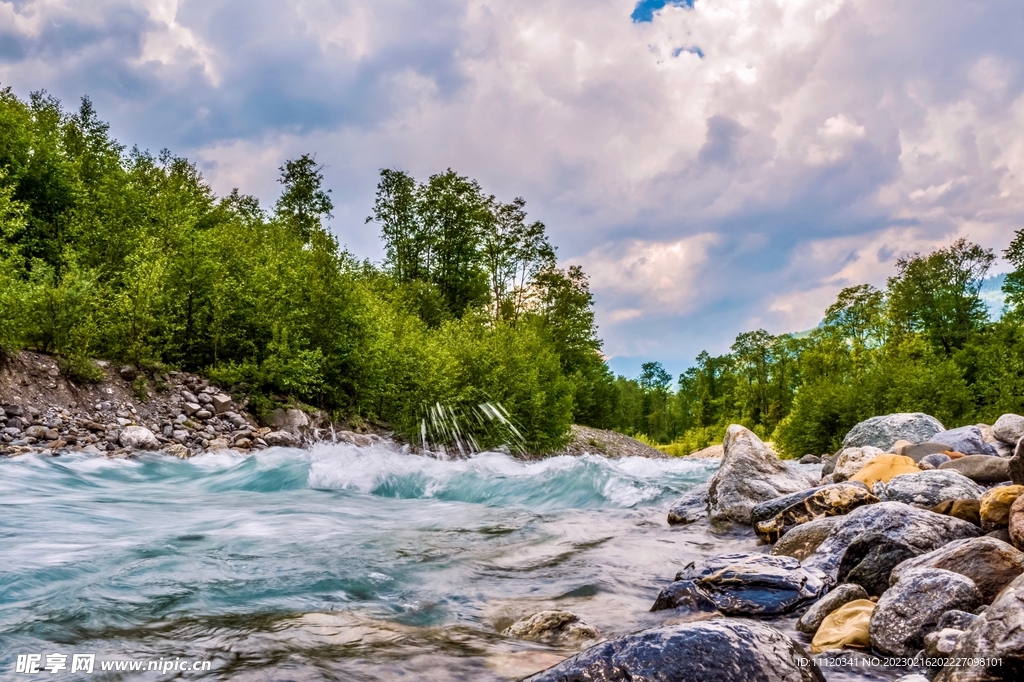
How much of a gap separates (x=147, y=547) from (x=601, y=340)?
41.1 metres

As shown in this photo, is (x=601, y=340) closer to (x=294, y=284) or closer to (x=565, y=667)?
(x=294, y=284)

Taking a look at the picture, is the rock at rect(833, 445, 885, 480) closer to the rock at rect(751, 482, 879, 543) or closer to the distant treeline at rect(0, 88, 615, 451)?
the rock at rect(751, 482, 879, 543)

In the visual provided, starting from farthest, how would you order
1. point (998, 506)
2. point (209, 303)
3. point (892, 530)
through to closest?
point (209, 303), point (998, 506), point (892, 530)

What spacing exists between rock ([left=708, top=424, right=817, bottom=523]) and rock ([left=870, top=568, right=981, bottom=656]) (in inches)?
195

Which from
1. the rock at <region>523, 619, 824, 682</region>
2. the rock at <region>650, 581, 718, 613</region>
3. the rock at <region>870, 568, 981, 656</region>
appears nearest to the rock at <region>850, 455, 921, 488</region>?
the rock at <region>650, 581, 718, 613</region>

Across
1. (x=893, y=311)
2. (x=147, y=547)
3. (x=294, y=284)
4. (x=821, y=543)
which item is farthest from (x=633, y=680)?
(x=893, y=311)

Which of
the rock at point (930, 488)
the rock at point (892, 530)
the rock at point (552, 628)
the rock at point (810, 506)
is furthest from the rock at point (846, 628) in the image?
the rock at point (930, 488)

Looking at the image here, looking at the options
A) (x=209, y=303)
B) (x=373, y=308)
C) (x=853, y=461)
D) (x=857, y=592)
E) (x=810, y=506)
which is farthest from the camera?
(x=373, y=308)

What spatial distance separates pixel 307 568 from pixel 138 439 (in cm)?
1065

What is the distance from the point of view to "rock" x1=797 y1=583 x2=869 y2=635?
4.40 metres

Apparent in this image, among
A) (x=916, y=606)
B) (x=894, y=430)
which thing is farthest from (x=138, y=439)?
(x=894, y=430)

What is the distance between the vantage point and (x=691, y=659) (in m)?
2.97

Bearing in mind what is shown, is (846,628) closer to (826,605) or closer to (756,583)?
(826,605)

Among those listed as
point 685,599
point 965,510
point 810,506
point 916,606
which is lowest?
point 685,599
